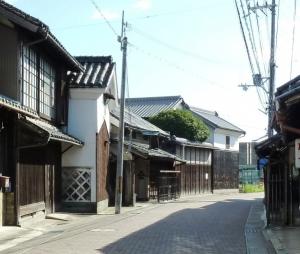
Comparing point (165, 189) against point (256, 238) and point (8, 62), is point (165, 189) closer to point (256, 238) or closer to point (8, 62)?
point (8, 62)

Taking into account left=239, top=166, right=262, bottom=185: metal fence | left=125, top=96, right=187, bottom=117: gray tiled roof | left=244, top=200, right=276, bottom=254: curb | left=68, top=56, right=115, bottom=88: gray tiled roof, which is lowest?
left=244, top=200, right=276, bottom=254: curb

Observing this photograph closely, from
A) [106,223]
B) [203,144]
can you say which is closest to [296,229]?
[106,223]

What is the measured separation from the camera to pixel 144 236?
17047 millimetres

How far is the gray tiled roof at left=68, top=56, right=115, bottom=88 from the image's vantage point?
26141mm

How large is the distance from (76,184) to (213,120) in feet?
119

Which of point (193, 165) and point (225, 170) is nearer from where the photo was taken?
point (193, 165)

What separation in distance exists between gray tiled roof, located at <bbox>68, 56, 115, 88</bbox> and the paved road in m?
6.06

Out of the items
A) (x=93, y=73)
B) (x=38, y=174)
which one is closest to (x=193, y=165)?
(x=93, y=73)

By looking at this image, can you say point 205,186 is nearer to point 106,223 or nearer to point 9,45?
point 106,223

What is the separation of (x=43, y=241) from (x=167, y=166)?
85.9ft

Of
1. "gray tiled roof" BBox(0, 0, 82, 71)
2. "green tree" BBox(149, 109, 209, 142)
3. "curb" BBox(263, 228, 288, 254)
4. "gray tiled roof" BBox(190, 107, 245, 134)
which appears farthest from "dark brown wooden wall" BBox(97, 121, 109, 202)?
"gray tiled roof" BBox(190, 107, 245, 134)

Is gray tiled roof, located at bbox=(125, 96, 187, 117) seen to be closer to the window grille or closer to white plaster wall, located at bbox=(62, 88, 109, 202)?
white plaster wall, located at bbox=(62, 88, 109, 202)

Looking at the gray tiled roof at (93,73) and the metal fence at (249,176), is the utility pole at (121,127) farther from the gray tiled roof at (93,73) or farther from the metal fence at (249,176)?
the metal fence at (249,176)

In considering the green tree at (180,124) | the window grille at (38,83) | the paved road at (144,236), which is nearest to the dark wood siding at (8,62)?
the window grille at (38,83)
